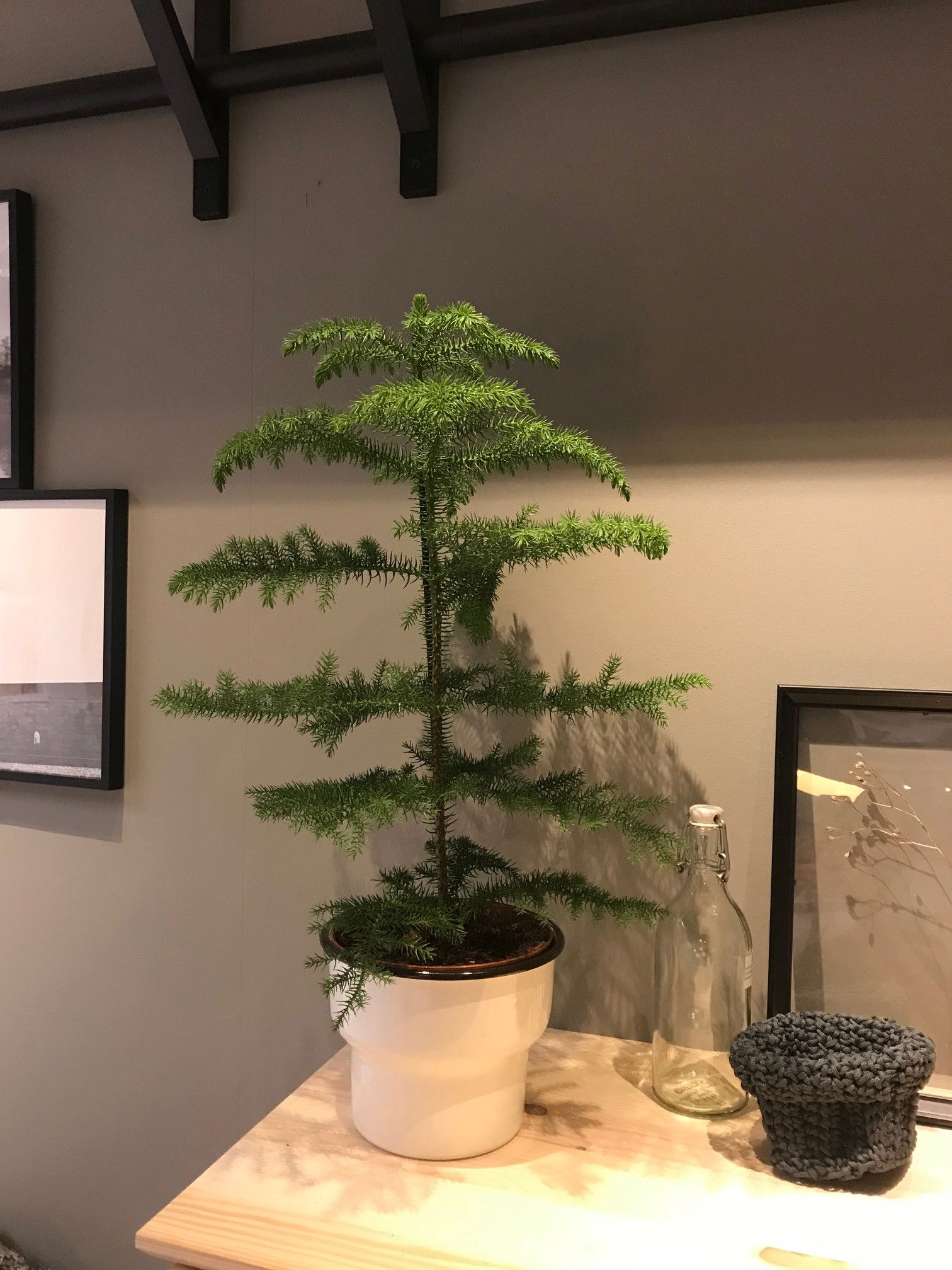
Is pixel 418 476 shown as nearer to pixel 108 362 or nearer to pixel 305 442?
pixel 305 442

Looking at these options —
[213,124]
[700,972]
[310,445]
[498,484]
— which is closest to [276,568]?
[310,445]

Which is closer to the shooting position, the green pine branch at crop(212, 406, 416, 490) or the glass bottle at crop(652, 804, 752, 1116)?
the green pine branch at crop(212, 406, 416, 490)

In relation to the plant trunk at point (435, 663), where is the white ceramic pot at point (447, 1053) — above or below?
below

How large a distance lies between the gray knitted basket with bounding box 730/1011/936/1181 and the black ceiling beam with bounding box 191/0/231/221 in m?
1.14

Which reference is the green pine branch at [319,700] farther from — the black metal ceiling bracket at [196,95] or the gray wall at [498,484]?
the black metal ceiling bracket at [196,95]

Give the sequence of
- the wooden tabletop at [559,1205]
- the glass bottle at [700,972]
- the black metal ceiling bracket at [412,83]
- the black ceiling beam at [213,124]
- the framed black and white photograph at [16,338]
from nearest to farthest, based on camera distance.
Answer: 1. the wooden tabletop at [559,1205]
2. the glass bottle at [700,972]
3. the black metal ceiling bracket at [412,83]
4. the black ceiling beam at [213,124]
5. the framed black and white photograph at [16,338]

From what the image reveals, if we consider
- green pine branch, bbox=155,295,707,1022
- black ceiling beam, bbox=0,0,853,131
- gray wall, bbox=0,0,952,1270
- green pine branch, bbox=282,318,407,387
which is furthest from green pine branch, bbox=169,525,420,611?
black ceiling beam, bbox=0,0,853,131

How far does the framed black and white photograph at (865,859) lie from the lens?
100 cm

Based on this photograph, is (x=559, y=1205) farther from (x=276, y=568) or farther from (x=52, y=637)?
(x=52, y=637)

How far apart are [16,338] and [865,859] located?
1225mm

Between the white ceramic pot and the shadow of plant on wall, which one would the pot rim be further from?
the shadow of plant on wall

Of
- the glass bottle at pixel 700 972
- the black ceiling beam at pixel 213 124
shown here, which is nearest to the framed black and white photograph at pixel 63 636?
the black ceiling beam at pixel 213 124

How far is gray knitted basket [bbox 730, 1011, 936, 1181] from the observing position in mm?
812

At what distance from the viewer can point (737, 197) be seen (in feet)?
3.52
